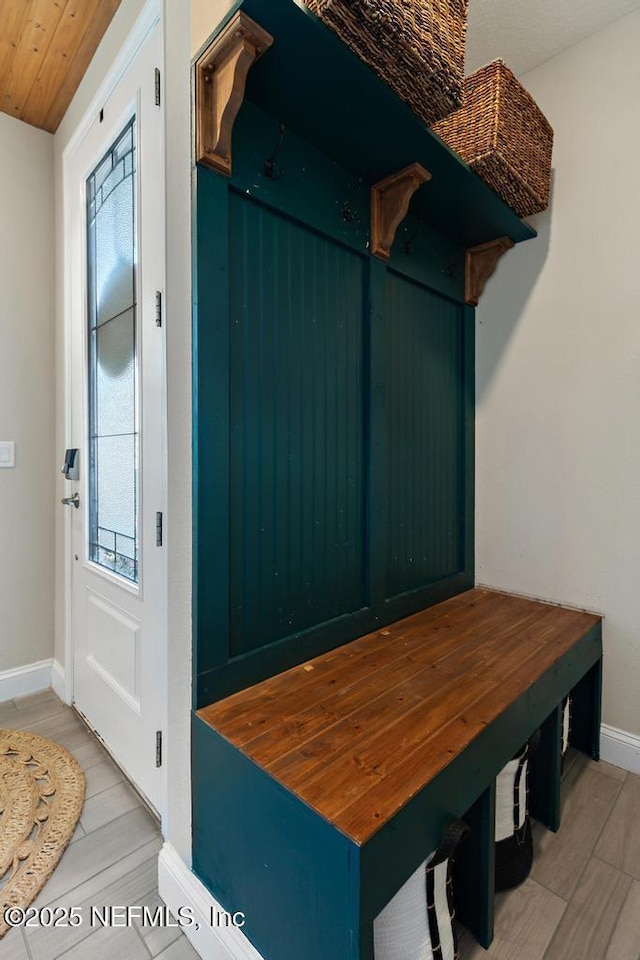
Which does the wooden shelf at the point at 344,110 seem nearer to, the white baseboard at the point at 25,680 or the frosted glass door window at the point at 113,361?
the frosted glass door window at the point at 113,361

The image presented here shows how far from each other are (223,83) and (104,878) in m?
2.16

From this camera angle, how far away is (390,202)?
1.60 m

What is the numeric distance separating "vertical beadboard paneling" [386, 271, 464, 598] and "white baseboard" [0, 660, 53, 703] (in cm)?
189

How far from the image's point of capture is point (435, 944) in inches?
39.3

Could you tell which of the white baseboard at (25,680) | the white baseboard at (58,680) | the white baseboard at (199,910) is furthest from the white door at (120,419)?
the white baseboard at (25,680)

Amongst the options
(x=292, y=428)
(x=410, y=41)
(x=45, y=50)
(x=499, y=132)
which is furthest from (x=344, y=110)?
(x=45, y=50)

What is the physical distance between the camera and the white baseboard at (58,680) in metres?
2.20

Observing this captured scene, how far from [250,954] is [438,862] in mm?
454

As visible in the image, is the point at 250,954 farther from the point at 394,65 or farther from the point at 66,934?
the point at 394,65

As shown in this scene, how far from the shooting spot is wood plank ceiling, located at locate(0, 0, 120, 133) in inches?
64.6

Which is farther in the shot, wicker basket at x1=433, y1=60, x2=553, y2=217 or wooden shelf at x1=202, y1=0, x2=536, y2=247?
wicker basket at x1=433, y1=60, x2=553, y2=217

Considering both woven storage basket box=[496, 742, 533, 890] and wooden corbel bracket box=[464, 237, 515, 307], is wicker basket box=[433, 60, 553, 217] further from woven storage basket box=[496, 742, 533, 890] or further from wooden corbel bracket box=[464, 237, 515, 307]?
woven storage basket box=[496, 742, 533, 890]

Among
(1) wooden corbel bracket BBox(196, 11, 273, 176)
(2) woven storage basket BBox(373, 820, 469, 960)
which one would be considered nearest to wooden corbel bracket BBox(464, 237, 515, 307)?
(1) wooden corbel bracket BBox(196, 11, 273, 176)

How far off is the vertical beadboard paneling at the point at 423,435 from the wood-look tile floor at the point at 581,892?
0.92 m
